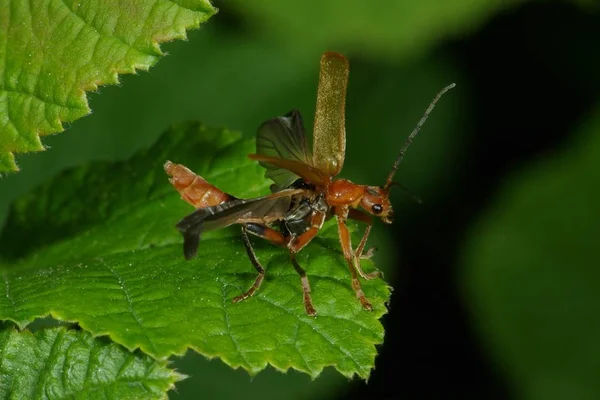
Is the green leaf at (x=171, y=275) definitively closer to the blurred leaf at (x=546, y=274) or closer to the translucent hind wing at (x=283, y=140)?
the translucent hind wing at (x=283, y=140)

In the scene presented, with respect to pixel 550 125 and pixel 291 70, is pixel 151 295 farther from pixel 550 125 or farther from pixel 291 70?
pixel 550 125

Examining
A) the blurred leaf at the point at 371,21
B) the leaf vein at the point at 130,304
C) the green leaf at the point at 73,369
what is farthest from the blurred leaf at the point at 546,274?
the green leaf at the point at 73,369

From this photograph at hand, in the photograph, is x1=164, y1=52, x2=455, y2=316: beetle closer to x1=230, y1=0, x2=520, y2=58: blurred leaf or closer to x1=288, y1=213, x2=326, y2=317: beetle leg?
x1=288, y1=213, x2=326, y2=317: beetle leg

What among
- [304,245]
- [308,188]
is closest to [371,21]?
[308,188]

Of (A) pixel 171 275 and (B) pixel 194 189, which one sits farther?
(B) pixel 194 189

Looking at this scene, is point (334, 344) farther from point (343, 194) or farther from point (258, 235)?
point (343, 194)

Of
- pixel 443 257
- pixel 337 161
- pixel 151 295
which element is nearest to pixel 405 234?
pixel 443 257
